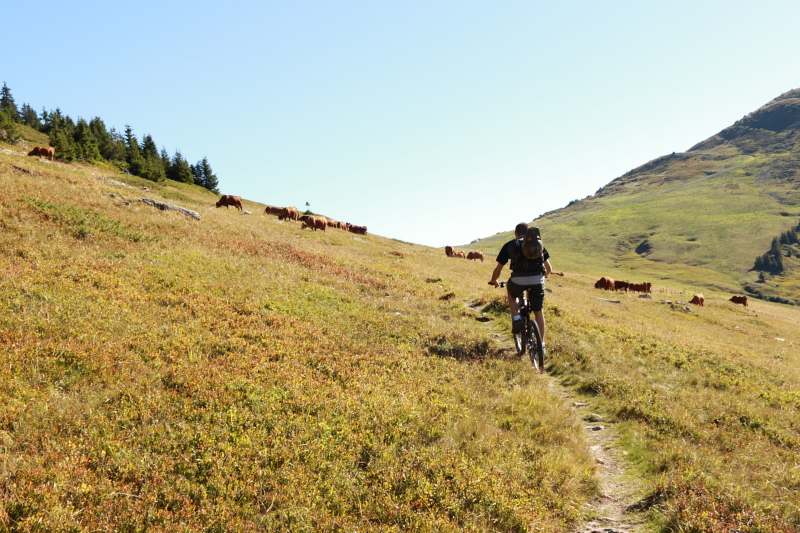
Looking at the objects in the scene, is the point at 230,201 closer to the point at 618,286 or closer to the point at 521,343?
the point at 521,343

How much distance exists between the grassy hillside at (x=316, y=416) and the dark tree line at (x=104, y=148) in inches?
2266

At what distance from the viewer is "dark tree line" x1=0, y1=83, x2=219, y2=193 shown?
59500 mm

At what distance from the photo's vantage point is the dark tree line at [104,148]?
195ft

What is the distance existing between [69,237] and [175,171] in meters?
75.8

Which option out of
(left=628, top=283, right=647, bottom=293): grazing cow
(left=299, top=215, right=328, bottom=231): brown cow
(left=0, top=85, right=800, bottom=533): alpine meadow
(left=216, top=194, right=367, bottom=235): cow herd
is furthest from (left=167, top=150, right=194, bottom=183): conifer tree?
(left=628, top=283, right=647, bottom=293): grazing cow

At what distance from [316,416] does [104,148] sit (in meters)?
94.3

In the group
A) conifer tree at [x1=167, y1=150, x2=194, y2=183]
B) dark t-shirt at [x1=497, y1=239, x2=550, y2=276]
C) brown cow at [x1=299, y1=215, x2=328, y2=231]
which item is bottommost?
dark t-shirt at [x1=497, y1=239, x2=550, y2=276]

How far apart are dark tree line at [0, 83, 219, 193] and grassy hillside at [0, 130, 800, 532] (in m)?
57.6

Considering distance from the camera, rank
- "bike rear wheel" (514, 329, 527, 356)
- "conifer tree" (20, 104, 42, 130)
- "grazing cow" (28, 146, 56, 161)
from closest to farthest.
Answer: "bike rear wheel" (514, 329, 527, 356) < "grazing cow" (28, 146, 56, 161) < "conifer tree" (20, 104, 42, 130)

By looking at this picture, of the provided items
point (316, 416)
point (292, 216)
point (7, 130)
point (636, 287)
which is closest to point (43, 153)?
point (292, 216)

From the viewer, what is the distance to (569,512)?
17.4 feet

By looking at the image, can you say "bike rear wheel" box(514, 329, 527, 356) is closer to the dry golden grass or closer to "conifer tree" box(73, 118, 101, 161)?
the dry golden grass

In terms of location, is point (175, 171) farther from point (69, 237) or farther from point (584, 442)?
point (584, 442)

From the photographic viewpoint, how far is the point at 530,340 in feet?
36.5
